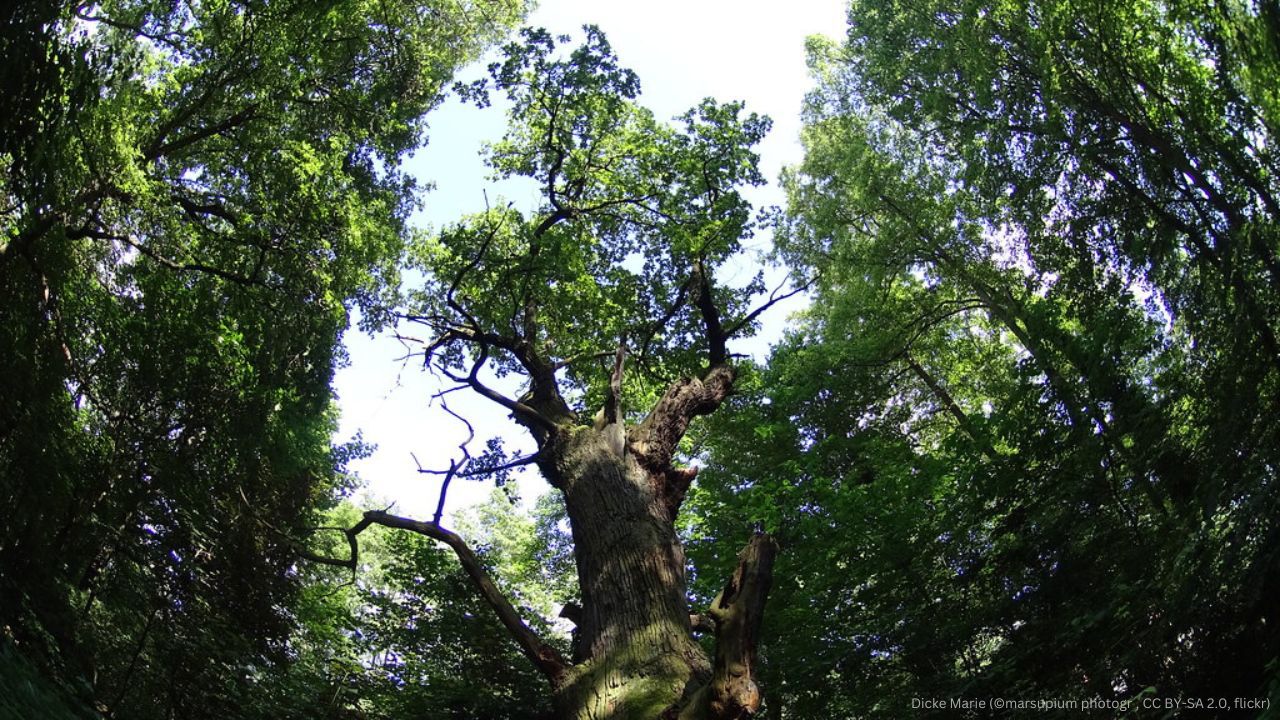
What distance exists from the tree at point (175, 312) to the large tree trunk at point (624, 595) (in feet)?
6.78

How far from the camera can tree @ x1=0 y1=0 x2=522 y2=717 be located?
495cm

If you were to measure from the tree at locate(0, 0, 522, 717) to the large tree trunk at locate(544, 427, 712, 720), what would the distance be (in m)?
2.07

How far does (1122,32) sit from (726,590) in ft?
15.3

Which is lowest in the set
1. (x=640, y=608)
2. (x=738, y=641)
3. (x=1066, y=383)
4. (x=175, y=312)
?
(x=738, y=641)

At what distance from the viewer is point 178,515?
25.8 feet

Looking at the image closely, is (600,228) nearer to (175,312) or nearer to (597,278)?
(597,278)

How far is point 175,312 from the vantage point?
7.62m

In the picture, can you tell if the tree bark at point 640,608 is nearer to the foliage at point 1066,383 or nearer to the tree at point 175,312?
the tree at point 175,312

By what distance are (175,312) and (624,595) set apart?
18.7 ft

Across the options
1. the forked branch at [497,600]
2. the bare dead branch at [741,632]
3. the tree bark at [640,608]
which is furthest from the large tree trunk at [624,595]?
the bare dead branch at [741,632]

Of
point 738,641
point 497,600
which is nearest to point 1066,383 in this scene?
point 738,641

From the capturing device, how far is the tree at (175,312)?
495 centimetres

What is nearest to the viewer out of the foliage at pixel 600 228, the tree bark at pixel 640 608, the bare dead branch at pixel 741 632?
the bare dead branch at pixel 741 632

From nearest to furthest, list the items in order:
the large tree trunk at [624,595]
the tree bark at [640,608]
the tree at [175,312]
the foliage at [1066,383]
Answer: the tree bark at [640,608], the large tree trunk at [624,595], the foliage at [1066,383], the tree at [175,312]
